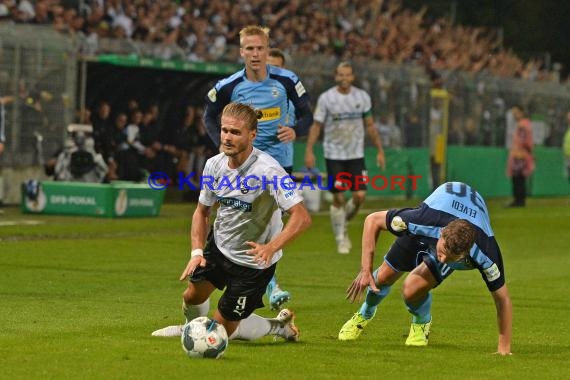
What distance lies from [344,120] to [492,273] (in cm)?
967

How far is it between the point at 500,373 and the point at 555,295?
5386mm

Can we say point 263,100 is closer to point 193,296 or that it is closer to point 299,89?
point 299,89

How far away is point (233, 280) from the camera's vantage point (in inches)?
354

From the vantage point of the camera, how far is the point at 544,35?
55344 mm

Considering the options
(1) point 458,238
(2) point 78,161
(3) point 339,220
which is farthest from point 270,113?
(2) point 78,161

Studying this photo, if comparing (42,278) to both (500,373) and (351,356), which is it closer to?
(351,356)

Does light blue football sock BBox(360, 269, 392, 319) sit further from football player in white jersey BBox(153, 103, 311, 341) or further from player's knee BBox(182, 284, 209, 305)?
player's knee BBox(182, 284, 209, 305)

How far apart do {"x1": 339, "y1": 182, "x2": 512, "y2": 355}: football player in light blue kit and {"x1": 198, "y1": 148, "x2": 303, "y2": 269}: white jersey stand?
27.2 inches

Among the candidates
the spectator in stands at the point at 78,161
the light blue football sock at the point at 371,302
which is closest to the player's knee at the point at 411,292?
the light blue football sock at the point at 371,302

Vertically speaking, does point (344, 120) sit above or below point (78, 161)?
above

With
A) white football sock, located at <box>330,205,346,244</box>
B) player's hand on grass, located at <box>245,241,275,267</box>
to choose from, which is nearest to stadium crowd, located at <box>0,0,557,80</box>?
white football sock, located at <box>330,205,346,244</box>

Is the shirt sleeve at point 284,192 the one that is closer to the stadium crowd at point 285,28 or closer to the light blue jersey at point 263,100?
the light blue jersey at point 263,100

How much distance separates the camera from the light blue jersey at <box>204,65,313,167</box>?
12.0m

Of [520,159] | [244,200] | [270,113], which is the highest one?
[270,113]
